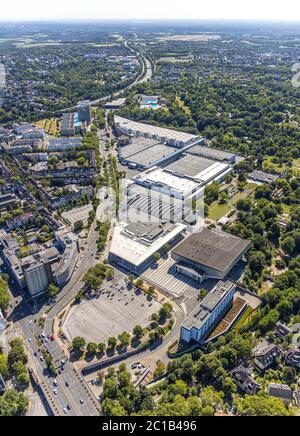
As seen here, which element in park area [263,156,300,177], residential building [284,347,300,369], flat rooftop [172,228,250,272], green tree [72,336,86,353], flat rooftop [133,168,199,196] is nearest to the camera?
residential building [284,347,300,369]

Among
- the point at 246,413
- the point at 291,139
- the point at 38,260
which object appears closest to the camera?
the point at 246,413

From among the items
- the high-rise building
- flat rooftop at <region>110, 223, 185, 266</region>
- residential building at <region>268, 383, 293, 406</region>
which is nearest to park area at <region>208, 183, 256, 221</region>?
flat rooftop at <region>110, 223, 185, 266</region>

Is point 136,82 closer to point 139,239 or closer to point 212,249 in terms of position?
point 139,239

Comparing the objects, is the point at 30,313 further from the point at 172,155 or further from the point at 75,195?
the point at 172,155

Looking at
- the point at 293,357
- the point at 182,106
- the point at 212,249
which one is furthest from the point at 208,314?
the point at 182,106

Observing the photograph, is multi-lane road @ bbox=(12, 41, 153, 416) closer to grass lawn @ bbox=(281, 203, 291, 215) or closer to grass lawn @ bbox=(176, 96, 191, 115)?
grass lawn @ bbox=(281, 203, 291, 215)

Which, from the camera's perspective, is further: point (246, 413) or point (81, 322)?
point (81, 322)
